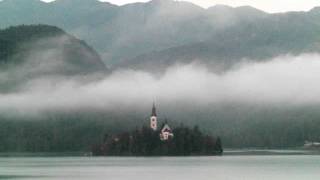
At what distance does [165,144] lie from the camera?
17450cm

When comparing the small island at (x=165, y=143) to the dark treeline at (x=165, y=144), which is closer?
the dark treeline at (x=165, y=144)

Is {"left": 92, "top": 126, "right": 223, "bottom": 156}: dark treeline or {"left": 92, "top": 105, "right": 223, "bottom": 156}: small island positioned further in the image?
{"left": 92, "top": 105, "right": 223, "bottom": 156}: small island

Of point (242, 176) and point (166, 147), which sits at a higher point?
point (166, 147)

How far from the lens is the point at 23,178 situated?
Answer: 306 feet

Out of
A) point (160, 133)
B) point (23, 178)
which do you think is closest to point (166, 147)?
point (160, 133)

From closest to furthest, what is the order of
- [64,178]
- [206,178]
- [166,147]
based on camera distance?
[206,178], [64,178], [166,147]

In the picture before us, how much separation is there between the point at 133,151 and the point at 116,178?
287ft

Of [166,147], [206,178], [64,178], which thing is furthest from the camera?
[166,147]

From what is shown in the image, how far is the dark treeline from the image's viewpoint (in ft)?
568

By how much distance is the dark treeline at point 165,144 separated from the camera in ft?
568

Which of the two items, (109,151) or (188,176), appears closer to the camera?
(188,176)

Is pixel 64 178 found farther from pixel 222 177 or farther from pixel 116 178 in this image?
pixel 222 177

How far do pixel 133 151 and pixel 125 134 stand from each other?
478 cm

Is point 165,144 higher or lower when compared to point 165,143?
lower
